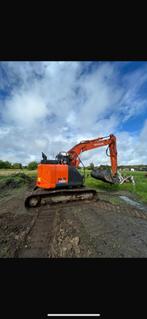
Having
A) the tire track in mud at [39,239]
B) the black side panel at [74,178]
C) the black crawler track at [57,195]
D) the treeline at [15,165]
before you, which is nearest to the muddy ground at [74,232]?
the tire track in mud at [39,239]

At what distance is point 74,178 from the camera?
803 cm

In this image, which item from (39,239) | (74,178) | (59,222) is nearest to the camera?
(39,239)

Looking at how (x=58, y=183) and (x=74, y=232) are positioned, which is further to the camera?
(x=58, y=183)

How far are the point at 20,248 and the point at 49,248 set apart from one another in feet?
2.39

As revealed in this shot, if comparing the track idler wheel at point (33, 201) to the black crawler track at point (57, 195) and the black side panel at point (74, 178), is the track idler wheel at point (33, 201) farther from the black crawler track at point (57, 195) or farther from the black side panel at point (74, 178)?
the black side panel at point (74, 178)

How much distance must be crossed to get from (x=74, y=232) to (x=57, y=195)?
318cm

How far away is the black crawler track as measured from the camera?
692cm

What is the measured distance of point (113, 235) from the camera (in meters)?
4.23

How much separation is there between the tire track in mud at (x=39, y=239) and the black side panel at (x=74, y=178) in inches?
87.6

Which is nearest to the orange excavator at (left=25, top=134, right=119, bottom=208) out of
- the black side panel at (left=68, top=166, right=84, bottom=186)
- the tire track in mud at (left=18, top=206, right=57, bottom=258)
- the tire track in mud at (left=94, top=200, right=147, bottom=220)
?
the black side panel at (left=68, top=166, right=84, bottom=186)

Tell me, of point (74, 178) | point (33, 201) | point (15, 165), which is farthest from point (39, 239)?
point (15, 165)

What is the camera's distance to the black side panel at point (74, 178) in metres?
7.84

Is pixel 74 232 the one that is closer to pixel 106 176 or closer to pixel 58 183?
pixel 58 183

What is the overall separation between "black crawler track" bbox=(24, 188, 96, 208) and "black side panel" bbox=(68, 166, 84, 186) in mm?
461
